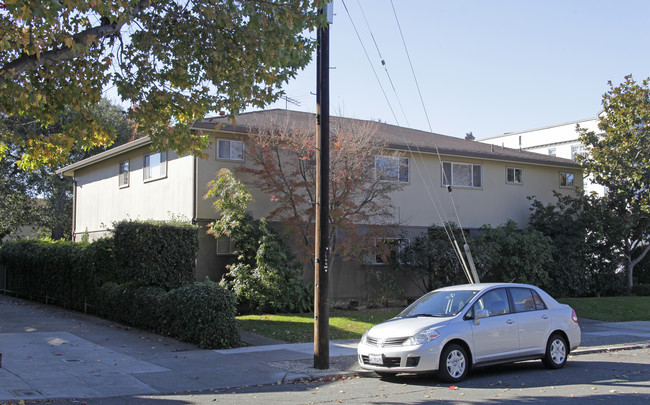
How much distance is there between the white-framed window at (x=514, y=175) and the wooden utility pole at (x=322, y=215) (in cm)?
1528

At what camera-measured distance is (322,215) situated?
1091 cm

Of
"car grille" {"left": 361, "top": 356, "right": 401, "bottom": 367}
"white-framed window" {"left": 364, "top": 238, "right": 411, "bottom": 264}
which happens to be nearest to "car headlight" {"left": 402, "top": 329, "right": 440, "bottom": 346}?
"car grille" {"left": 361, "top": 356, "right": 401, "bottom": 367}

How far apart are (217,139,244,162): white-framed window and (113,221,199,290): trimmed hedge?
341cm

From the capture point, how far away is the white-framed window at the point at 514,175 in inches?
971

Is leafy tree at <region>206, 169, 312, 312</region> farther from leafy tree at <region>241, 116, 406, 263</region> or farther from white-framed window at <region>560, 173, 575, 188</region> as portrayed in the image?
white-framed window at <region>560, 173, 575, 188</region>

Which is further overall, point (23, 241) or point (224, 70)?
point (23, 241)

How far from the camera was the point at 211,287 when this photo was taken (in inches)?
512

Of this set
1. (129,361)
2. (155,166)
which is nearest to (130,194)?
(155,166)

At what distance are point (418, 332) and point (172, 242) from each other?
8.38 meters

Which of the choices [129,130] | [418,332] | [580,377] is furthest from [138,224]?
[129,130]

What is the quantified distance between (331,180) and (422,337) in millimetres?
8532

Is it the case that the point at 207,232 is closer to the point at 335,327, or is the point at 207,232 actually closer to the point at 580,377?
the point at 335,327

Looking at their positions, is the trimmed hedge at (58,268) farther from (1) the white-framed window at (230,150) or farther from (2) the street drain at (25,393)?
(2) the street drain at (25,393)

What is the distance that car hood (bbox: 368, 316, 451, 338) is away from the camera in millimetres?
9670
